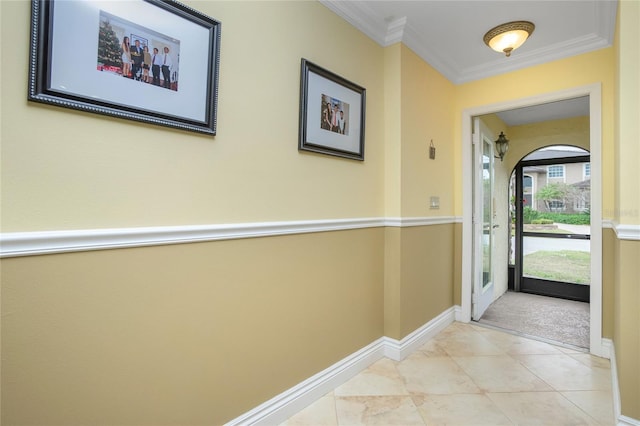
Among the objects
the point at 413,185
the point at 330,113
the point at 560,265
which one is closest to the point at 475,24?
the point at 413,185

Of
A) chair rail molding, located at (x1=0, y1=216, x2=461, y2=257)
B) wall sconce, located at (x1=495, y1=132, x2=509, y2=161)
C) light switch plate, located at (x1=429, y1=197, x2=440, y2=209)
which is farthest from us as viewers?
wall sconce, located at (x1=495, y1=132, x2=509, y2=161)

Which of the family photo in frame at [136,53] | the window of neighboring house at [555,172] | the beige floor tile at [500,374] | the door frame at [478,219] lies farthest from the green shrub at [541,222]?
the family photo in frame at [136,53]

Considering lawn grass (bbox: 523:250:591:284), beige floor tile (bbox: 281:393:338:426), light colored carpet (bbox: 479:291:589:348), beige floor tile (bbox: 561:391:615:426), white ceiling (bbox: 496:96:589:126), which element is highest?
white ceiling (bbox: 496:96:589:126)

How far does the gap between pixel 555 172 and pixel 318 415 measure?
14.8 ft

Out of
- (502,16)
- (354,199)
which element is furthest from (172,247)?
(502,16)

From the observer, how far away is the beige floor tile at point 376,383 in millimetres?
1879

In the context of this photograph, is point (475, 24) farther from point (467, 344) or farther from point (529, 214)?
point (529, 214)

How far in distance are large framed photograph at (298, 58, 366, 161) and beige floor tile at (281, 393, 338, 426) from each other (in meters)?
1.44

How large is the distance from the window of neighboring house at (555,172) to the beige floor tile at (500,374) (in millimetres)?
3133

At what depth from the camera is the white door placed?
10.0 feet

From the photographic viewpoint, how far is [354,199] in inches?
82.1

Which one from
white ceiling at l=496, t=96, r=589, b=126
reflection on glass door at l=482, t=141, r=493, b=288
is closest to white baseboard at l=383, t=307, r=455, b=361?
reflection on glass door at l=482, t=141, r=493, b=288

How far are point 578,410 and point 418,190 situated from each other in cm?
162

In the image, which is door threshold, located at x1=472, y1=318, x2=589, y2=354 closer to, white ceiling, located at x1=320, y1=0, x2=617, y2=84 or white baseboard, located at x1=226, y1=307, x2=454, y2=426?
white baseboard, located at x1=226, y1=307, x2=454, y2=426
